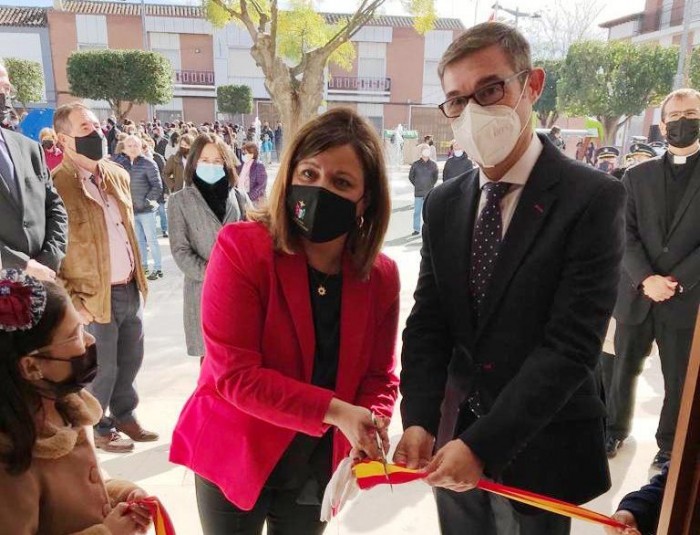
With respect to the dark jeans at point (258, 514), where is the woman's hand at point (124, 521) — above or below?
above

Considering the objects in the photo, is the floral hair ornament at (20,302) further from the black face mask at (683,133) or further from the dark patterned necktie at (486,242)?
the black face mask at (683,133)

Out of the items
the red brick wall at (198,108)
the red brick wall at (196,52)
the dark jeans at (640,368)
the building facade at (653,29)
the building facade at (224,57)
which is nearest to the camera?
the dark jeans at (640,368)

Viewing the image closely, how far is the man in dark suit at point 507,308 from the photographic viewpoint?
1.26 metres

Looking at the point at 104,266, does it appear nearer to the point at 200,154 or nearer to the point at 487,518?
the point at 200,154

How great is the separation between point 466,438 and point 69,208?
2.46 metres

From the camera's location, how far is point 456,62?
1.39 m

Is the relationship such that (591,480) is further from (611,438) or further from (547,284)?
(611,438)

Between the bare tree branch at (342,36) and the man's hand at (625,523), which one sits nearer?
the man's hand at (625,523)

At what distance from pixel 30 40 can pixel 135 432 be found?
102 feet

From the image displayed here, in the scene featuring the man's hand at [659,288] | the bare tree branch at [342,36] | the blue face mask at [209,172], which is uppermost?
the bare tree branch at [342,36]

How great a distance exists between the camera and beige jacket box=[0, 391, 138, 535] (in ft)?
3.63

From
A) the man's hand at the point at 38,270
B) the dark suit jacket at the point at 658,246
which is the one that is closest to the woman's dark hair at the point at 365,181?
the man's hand at the point at 38,270

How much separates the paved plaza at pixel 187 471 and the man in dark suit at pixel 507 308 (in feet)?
2.02

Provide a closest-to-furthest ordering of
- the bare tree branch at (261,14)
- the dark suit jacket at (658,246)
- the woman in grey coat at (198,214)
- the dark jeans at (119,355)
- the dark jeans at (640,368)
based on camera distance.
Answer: the dark suit jacket at (658,246) < the dark jeans at (640,368) < the dark jeans at (119,355) < the woman in grey coat at (198,214) < the bare tree branch at (261,14)
